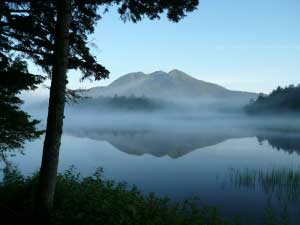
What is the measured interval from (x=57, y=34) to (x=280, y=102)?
188 meters

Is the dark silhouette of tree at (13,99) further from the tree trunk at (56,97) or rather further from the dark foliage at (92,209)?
the tree trunk at (56,97)

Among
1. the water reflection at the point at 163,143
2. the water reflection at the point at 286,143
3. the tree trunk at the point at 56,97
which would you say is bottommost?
the water reflection at the point at 163,143

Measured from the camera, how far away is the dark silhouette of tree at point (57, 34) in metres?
7.47

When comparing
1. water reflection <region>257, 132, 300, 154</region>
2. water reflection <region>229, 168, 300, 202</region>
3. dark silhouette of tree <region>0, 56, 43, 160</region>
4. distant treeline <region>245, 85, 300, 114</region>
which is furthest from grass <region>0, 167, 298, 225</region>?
distant treeline <region>245, 85, 300, 114</region>

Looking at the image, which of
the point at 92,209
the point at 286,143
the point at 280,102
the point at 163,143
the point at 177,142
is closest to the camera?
the point at 92,209

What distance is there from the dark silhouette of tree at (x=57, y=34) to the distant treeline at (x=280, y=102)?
167312 millimetres

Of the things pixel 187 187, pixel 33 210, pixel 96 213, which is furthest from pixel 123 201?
pixel 187 187

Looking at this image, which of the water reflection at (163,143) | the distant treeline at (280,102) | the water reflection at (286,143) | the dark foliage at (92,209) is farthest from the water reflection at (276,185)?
the distant treeline at (280,102)

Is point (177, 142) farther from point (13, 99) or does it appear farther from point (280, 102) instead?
point (280, 102)

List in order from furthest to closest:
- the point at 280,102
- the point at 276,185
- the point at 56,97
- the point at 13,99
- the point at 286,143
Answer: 1. the point at 280,102
2. the point at 286,143
3. the point at 276,185
4. the point at 13,99
5. the point at 56,97

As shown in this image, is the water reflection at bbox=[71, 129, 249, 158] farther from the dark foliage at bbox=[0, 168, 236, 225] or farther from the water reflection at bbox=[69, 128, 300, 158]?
the dark foliage at bbox=[0, 168, 236, 225]

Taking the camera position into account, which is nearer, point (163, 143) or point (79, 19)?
point (79, 19)

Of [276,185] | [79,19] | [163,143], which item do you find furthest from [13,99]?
[163,143]

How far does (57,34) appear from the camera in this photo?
7.51 meters
